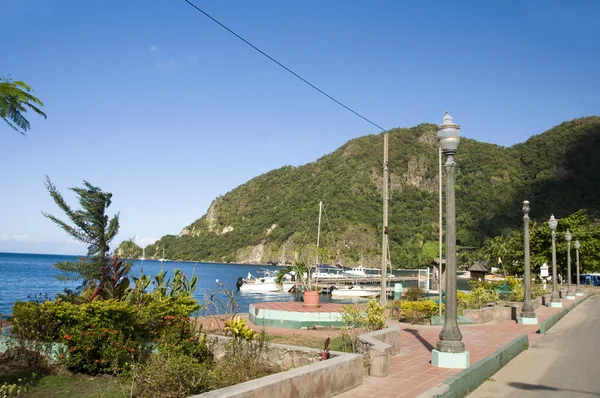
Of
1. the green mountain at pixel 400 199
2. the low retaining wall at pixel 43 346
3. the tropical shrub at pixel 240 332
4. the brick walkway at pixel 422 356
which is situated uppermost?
the green mountain at pixel 400 199

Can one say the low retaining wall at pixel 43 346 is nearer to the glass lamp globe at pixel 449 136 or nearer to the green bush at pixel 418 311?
the glass lamp globe at pixel 449 136

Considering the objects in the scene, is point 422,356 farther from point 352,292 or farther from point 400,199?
point 400,199

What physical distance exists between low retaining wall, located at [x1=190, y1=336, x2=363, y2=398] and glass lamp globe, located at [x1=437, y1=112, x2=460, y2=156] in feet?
13.9

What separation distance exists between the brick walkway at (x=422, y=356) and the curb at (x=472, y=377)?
1.21 ft

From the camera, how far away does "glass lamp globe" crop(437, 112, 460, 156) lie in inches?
365

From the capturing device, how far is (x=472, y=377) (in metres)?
7.75

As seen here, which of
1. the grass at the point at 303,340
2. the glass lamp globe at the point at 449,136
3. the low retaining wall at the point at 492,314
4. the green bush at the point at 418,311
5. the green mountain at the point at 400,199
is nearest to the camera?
the glass lamp globe at the point at 449,136

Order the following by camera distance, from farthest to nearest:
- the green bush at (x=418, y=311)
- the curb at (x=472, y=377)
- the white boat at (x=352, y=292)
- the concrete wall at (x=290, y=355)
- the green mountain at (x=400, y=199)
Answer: the green mountain at (x=400, y=199) → the white boat at (x=352, y=292) → the green bush at (x=418, y=311) → the concrete wall at (x=290, y=355) → the curb at (x=472, y=377)

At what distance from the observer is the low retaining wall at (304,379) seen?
522 cm

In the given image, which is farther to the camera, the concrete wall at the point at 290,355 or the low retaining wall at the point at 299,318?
the low retaining wall at the point at 299,318

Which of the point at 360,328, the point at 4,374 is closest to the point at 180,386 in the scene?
the point at 4,374

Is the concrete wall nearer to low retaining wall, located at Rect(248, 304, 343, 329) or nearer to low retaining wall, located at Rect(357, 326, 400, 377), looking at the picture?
low retaining wall, located at Rect(357, 326, 400, 377)

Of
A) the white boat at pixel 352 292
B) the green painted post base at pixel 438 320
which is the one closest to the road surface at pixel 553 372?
the green painted post base at pixel 438 320

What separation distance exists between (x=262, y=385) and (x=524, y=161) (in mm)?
183348
